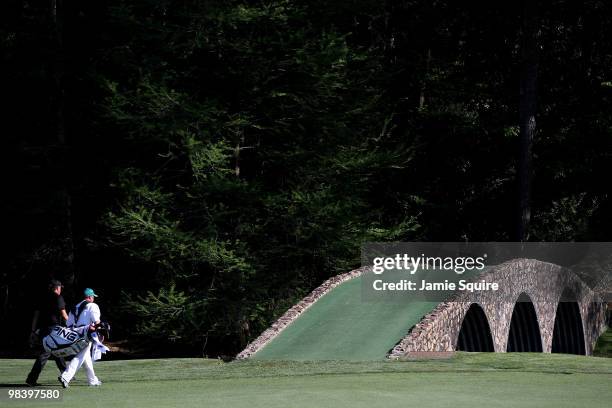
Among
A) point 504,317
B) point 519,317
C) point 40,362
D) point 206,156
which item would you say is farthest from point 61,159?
point 40,362

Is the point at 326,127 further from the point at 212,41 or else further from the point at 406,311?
the point at 406,311

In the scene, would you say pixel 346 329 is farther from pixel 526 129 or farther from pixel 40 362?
pixel 526 129

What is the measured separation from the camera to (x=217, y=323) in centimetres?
3225

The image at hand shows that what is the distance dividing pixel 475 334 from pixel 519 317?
710 centimetres

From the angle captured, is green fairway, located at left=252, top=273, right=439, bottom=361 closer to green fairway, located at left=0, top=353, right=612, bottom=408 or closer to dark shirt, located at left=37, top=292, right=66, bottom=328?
green fairway, located at left=0, top=353, right=612, bottom=408

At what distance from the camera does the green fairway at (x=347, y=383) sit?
14172 mm

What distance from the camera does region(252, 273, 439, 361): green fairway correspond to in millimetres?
22547

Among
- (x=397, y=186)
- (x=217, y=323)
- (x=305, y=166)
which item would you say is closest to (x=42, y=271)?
(x=217, y=323)

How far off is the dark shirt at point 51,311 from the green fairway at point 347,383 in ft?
3.32

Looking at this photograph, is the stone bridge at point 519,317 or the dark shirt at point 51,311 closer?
the dark shirt at point 51,311

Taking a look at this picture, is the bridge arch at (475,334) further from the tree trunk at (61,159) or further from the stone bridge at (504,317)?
the tree trunk at (61,159)

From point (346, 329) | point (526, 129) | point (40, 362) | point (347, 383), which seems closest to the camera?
point (40, 362)

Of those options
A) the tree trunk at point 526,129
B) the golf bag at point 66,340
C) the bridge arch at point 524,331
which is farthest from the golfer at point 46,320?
the tree trunk at point 526,129

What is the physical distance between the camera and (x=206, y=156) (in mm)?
32250
